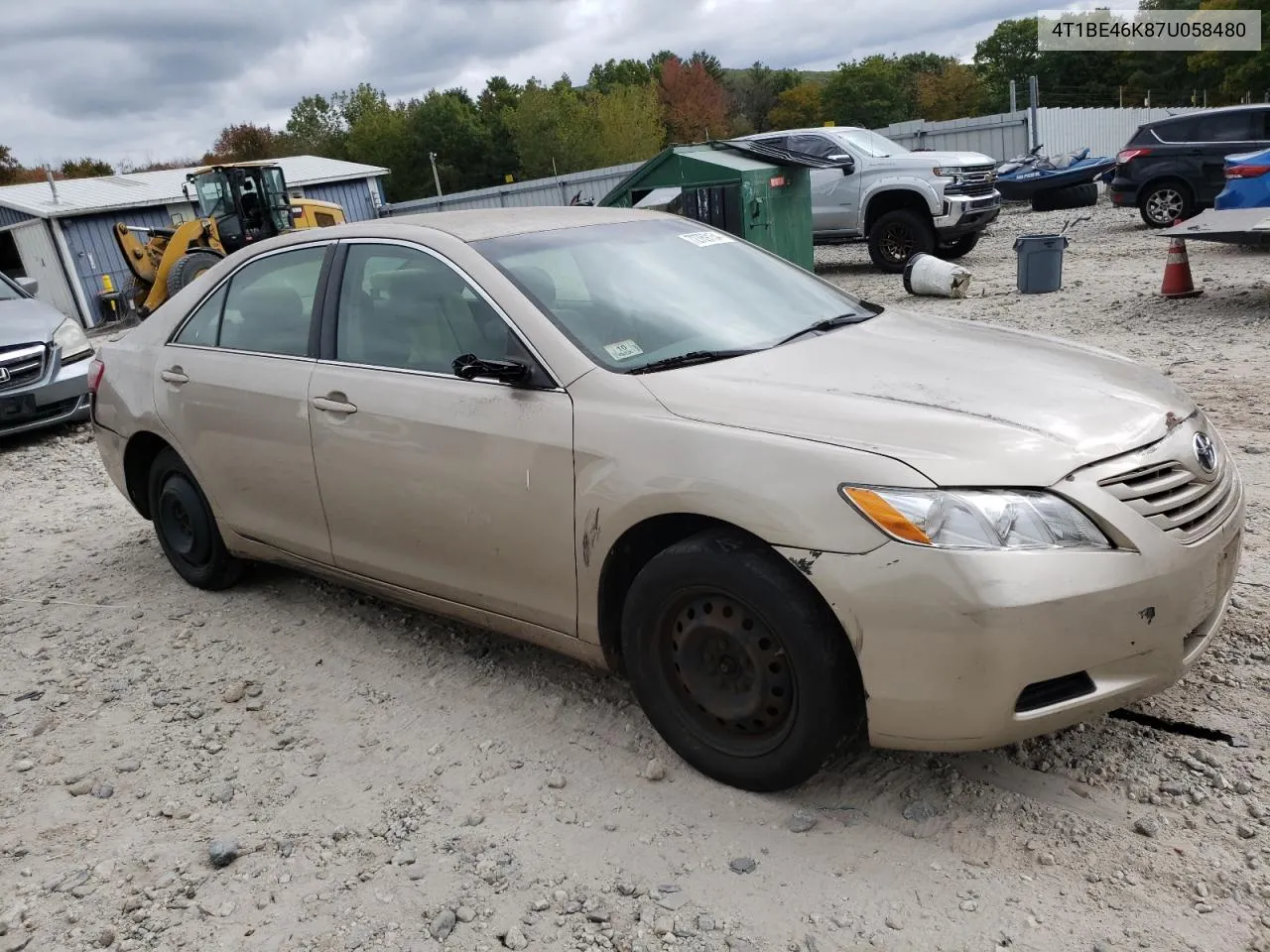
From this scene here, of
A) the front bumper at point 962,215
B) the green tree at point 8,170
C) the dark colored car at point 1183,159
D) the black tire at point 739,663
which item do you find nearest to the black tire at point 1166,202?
the dark colored car at point 1183,159

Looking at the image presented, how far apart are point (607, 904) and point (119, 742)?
2065mm

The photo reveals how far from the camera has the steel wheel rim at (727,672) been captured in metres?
2.68

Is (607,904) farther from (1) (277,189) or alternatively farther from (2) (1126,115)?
(2) (1126,115)

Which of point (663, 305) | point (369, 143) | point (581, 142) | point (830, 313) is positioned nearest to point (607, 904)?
point (663, 305)

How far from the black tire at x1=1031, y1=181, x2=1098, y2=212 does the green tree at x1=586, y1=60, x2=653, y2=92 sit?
73.1 m

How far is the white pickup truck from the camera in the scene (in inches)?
521

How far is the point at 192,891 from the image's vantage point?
8.99 ft

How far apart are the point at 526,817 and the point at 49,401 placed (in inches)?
306

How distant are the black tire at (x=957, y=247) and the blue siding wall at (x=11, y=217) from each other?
22.8 m

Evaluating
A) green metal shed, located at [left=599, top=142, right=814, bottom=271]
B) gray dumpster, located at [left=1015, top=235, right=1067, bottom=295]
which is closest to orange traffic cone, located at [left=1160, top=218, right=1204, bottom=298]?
gray dumpster, located at [left=1015, top=235, right=1067, bottom=295]

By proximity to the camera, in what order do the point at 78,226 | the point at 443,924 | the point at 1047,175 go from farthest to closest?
the point at 78,226, the point at 1047,175, the point at 443,924

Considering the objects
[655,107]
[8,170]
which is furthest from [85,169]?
[655,107]

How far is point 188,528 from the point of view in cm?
480

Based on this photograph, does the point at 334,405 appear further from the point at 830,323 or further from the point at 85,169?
the point at 85,169
